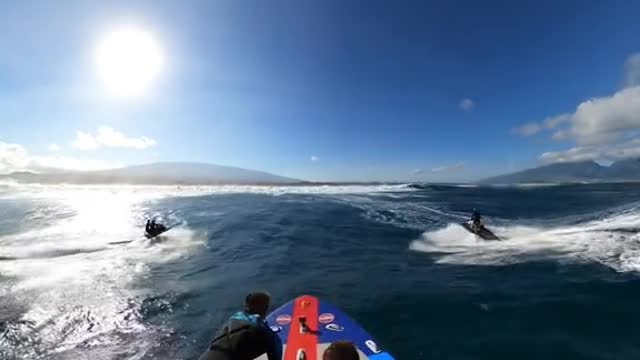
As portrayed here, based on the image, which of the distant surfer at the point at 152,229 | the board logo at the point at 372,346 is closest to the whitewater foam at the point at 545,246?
the board logo at the point at 372,346

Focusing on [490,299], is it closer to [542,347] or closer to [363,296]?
[542,347]

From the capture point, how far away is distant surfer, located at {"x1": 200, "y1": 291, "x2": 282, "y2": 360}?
5.24 meters

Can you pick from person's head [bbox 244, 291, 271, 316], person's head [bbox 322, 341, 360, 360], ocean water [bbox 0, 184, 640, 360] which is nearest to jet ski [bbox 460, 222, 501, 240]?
ocean water [bbox 0, 184, 640, 360]

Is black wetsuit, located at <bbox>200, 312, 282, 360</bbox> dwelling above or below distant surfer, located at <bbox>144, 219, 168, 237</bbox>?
above

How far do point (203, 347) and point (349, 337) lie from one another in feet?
15.0

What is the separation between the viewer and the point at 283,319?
9891 millimetres

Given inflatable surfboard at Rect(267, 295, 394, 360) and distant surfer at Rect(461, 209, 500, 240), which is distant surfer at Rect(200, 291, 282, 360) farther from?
distant surfer at Rect(461, 209, 500, 240)

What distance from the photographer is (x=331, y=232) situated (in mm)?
31344

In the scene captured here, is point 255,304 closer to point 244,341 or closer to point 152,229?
point 244,341

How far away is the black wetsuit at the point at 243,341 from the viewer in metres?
5.23

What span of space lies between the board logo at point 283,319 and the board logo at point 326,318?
83 centimetres

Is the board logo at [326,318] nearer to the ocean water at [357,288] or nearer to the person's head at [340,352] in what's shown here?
the ocean water at [357,288]

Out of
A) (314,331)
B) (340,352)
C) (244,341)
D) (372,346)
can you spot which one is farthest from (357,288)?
(340,352)

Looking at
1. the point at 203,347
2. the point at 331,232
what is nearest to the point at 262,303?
the point at 203,347
